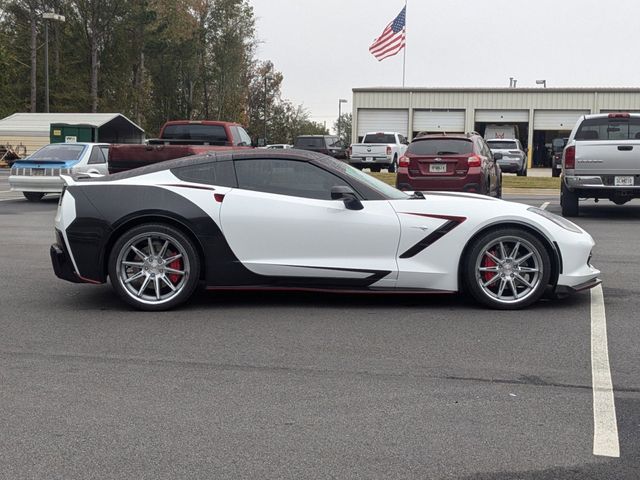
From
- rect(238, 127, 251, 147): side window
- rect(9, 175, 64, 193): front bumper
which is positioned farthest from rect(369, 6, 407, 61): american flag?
rect(9, 175, 64, 193): front bumper

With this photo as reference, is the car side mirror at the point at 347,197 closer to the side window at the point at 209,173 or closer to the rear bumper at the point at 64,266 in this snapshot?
the side window at the point at 209,173

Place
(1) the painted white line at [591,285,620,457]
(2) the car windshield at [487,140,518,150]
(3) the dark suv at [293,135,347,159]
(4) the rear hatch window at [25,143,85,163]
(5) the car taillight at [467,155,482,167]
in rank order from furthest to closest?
(3) the dark suv at [293,135,347,159] < (2) the car windshield at [487,140,518,150] < (4) the rear hatch window at [25,143,85,163] < (5) the car taillight at [467,155,482,167] < (1) the painted white line at [591,285,620,457]

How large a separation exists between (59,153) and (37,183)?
126 centimetres

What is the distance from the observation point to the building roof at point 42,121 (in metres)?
42.9

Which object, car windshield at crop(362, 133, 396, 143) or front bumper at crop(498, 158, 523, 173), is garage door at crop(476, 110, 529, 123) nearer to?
car windshield at crop(362, 133, 396, 143)

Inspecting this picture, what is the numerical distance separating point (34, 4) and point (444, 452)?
60.4 meters

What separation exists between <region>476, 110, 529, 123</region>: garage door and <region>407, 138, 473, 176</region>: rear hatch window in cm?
3891

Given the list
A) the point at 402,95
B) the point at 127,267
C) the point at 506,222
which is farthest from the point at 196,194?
the point at 402,95

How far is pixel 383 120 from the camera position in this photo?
2127 inches

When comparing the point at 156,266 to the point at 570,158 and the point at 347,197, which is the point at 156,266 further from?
the point at 570,158

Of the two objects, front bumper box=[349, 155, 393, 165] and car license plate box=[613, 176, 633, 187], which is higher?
front bumper box=[349, 155, 393, 165]

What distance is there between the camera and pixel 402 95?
176ft

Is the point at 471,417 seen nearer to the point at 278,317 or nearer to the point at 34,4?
the point at 278,317

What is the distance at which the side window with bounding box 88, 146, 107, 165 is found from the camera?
19.9 metres
